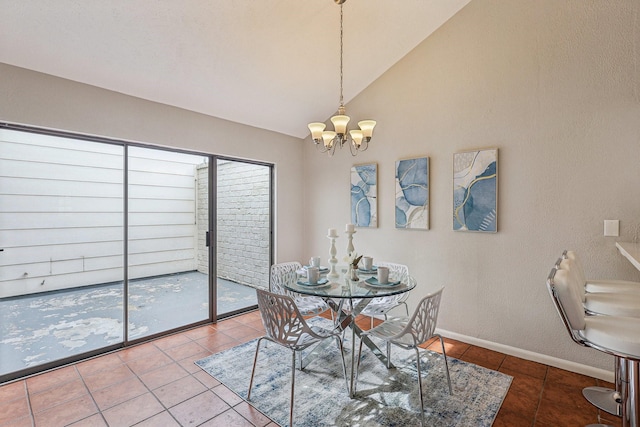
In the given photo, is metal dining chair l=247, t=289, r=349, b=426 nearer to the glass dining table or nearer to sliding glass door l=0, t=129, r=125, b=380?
the glass dining table

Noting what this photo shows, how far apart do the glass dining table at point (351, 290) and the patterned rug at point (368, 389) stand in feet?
0.43

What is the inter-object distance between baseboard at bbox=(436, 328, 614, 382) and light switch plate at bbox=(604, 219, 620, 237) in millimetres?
1118

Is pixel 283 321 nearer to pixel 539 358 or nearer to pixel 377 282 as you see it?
pixel 377 282

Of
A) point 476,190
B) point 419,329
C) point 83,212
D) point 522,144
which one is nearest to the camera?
point 419,329

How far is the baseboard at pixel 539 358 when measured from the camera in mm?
2490

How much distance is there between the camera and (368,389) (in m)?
2.36

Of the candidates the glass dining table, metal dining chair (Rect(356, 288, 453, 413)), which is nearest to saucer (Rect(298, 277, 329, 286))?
the glass dining table

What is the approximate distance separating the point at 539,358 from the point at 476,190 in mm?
1622

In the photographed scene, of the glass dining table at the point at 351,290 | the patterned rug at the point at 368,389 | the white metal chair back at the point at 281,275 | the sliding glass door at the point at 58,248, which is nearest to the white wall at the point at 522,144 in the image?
the patterned rug at the point at 368,389

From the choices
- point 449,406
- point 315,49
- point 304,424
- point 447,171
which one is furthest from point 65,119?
point 449,406

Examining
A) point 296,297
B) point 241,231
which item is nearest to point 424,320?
point 296,297

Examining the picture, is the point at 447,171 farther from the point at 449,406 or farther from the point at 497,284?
the point at 449,406

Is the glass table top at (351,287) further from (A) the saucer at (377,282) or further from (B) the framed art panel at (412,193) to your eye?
(B) the framed art panel at (412,193)

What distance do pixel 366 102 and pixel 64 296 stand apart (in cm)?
390
